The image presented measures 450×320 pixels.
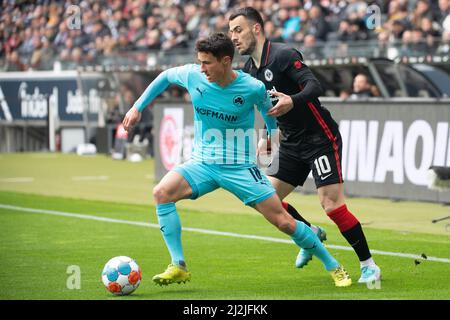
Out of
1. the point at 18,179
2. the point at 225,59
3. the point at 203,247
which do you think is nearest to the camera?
the point at 225,59

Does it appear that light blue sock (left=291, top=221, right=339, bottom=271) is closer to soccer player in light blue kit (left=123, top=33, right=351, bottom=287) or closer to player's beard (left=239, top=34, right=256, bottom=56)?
soccer player in light blue kit (left=123, top=33, right=351, bottom=287)

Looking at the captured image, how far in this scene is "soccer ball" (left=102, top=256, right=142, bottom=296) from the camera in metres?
8.47

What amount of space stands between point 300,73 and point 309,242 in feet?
4.91

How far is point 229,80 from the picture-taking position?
8.77 m

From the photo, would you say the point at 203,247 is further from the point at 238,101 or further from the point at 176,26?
the point at 176,26

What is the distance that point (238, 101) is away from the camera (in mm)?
8773

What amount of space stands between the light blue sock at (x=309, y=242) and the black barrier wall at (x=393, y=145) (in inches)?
284

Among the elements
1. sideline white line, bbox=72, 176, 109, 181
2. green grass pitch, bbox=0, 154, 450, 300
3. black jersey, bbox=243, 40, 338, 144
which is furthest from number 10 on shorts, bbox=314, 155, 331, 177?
sideline white line, bbox=72, 176, 109, 181

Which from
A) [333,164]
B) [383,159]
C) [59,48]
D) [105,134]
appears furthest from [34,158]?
[333,164]

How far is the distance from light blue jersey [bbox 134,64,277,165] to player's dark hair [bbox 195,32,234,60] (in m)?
0.30

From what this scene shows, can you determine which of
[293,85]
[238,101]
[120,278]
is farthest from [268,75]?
[120,278]

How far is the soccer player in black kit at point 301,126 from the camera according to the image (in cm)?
941

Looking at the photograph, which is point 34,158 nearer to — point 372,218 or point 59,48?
point 59,48
